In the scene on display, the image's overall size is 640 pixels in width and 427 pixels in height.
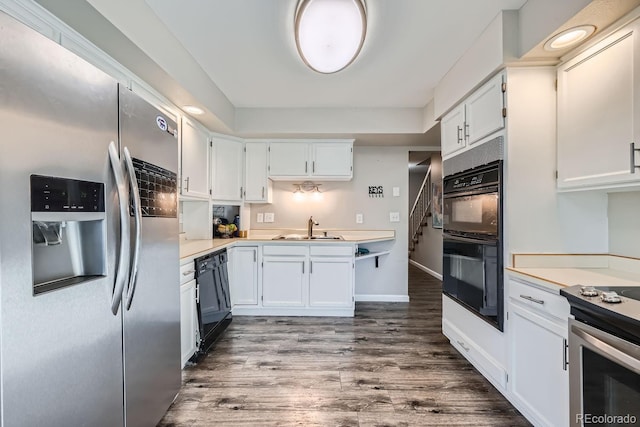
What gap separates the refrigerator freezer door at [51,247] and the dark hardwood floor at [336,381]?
83 centimetres

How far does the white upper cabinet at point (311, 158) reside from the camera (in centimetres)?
374

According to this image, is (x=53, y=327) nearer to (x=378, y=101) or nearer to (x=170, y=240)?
(x=170, y=240)

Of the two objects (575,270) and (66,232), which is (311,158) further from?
(66,232)

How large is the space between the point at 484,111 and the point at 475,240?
918 millimetres

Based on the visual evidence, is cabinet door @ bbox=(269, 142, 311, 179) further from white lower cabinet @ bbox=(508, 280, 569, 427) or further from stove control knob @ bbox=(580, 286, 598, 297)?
stove control knob @ bbox=(580, 286, 598, 297)

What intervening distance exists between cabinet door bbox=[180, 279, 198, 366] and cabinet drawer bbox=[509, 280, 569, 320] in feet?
7.18

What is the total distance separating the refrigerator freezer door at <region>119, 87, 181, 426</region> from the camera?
4.39ft

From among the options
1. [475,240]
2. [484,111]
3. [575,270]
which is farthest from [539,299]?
[484,111]

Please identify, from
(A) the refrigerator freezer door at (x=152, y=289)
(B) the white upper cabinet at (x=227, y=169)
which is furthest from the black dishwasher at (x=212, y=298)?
(B) the white upper cabinet at (x=227, y=169)

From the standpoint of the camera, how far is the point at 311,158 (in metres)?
3.75

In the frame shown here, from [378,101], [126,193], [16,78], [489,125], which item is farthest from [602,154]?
[16,78]

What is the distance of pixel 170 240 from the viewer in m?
1.72

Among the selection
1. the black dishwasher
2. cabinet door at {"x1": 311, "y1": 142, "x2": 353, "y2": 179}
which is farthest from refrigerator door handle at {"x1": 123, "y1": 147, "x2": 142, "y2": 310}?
cabinet door at {"x1": 311, "y1": 142, "x2": 353, "y2": 179}

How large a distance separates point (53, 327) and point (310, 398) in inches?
59.3
